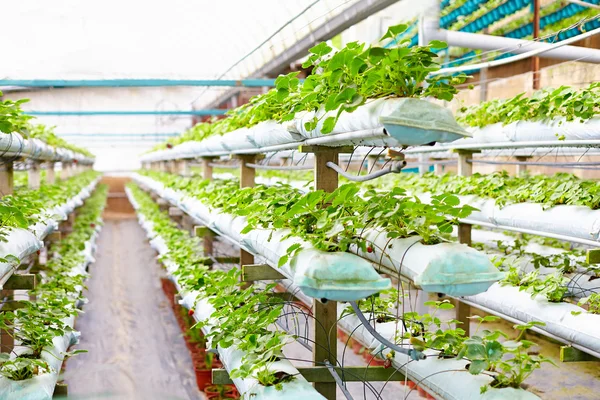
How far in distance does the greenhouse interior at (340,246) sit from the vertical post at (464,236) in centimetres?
2

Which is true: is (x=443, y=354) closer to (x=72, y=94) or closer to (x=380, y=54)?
(x=380, y=54)

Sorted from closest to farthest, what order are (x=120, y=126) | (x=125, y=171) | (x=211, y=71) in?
(x=211, y=71), (x=120, y=126), (x=125, y=171)

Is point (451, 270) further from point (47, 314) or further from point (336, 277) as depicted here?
point (47, 314)

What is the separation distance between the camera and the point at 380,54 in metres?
1.91

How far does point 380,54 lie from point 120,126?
73.9ft

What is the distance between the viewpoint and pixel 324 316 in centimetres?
281

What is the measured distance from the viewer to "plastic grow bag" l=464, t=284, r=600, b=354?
3.22 m

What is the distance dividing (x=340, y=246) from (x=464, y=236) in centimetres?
267

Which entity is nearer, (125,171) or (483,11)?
(483,11)

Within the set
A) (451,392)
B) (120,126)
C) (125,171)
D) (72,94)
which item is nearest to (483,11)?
(451,392)

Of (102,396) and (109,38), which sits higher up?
(109,38)

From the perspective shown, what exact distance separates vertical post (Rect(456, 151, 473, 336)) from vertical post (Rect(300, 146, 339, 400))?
189 centimetres

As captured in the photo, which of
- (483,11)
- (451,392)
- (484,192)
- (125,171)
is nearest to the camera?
(451,392)

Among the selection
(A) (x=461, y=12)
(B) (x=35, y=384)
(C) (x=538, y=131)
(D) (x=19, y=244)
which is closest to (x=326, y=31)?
(C) (x=538, y=131)
